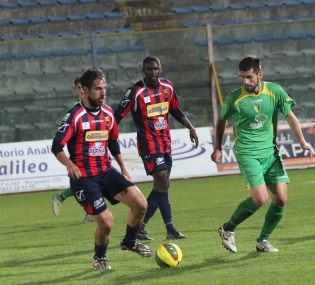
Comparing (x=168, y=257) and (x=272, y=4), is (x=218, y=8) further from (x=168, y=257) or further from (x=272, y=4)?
(x=168, y=257)

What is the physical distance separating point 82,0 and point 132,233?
18.6 metres

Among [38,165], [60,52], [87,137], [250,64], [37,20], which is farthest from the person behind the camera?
[37,20]

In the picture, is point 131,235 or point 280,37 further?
point 280,37

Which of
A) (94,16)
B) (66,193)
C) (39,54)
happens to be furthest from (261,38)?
(66,193)

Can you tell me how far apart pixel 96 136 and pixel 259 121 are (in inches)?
64.9

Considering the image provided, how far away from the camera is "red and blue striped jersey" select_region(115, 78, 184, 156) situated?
35.9 ft

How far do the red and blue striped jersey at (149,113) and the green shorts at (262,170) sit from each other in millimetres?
2212

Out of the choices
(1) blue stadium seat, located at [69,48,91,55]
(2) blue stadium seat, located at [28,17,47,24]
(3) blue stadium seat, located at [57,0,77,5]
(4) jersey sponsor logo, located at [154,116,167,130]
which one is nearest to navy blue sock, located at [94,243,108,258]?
(4) jersey sponsor logo, located at [154,116,167,130]

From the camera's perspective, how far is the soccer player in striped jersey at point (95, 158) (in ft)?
26.6

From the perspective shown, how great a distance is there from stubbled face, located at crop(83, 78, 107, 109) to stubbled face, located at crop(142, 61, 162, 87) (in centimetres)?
256

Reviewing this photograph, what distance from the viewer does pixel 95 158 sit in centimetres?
827

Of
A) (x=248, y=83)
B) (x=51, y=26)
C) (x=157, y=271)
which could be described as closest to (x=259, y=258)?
(x=157, y=271)

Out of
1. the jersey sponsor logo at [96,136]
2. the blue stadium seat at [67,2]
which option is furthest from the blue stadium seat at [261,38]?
the jersey sponsor logo at [96,136]

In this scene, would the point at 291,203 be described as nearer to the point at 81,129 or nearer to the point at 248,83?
the point at 248,83
